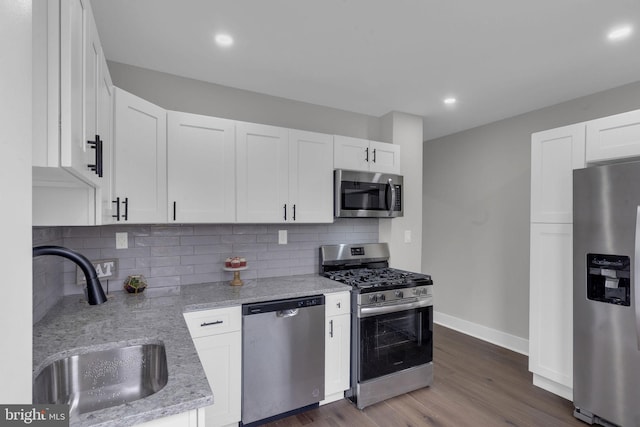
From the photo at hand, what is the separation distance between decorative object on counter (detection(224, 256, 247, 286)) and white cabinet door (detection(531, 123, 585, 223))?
2496 mm

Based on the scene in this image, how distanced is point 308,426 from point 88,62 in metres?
2.44

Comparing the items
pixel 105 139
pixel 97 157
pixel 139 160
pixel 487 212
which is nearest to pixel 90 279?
pixel 97 157

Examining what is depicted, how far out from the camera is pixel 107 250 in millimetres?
2270

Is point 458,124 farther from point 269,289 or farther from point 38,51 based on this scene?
point 38,51

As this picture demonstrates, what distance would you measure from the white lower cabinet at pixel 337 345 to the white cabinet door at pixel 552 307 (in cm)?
161

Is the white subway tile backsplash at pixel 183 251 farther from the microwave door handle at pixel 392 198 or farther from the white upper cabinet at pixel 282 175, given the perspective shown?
the microwave door handle at pixel 392 198

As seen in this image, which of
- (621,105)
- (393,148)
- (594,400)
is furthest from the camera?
(393,148)

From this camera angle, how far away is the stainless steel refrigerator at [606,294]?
1.97 metres

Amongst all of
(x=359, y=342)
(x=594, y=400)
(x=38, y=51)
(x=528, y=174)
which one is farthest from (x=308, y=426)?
(x=528, y=174)

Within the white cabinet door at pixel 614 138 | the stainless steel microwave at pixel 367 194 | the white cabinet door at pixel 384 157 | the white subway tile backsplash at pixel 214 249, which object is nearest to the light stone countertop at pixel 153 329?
the white subway tile backsplash at pixel 214 249

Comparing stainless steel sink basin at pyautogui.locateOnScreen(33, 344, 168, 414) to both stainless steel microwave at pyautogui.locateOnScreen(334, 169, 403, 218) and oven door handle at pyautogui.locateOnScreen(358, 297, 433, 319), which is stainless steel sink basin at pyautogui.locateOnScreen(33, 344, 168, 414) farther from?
stainless steel microwave at pyautogui.locateOnScreen(334, 169, 403, 218)

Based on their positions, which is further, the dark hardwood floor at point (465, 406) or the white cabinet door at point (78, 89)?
the dark hardwood floor at point (465, 406)

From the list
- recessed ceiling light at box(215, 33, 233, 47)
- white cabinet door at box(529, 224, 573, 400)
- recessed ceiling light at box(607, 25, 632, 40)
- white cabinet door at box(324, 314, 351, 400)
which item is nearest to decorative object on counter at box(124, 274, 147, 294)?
white cabinet door at box(324, 314, 351, 400)

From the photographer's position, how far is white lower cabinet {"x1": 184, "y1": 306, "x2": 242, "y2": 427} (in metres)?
1.98
